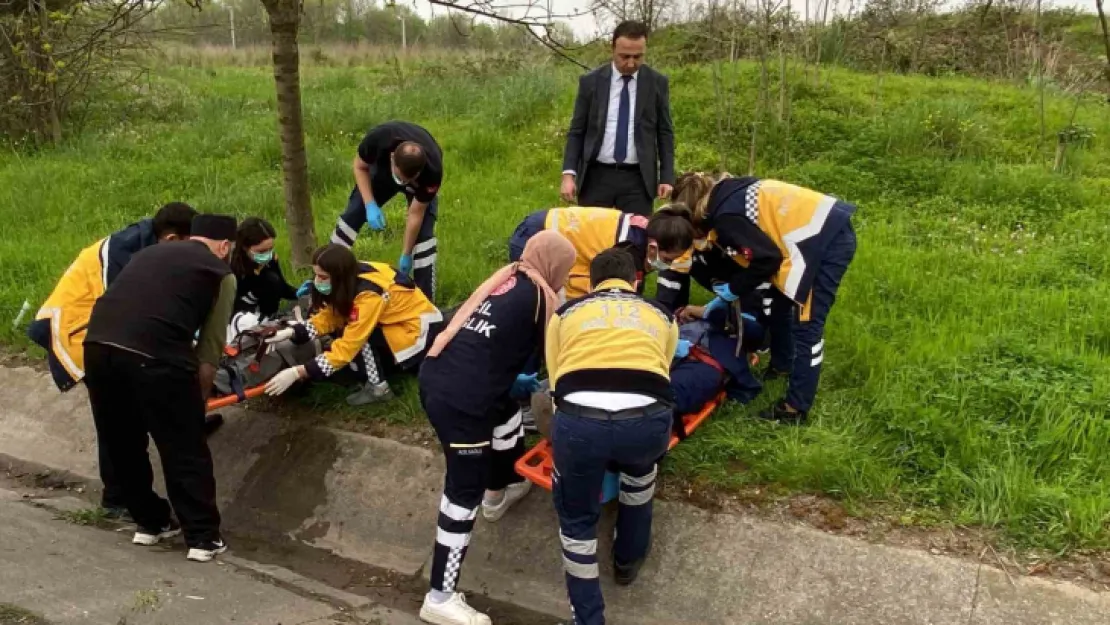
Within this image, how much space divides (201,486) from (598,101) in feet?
11.2

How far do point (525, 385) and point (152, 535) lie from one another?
2.06 meters

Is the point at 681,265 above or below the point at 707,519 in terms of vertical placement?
above

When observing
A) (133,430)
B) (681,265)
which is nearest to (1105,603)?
(681,265)

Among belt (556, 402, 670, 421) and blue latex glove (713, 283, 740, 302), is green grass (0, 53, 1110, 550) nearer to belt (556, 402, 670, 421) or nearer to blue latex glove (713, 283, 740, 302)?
blue latex glove (713, 283, 740, 302)

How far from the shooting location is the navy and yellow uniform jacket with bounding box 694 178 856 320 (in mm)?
4246

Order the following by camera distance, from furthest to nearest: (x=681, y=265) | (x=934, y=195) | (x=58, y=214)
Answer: (x=58, y=214) → (x=934, y=195) → (x=681, y=265)

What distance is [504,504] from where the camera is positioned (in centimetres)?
423

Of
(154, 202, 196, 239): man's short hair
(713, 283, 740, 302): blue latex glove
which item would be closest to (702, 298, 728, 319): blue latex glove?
(713, 283, 740, 302): blue latex glove

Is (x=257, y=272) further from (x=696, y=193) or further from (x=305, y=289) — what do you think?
(x=696, y=193)

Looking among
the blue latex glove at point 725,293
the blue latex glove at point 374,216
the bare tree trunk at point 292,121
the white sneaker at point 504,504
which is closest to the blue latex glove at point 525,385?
the white sneaker at point 504,504

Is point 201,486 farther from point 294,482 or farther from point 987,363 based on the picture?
point 987,363

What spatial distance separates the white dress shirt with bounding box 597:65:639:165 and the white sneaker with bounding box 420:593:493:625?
3.20 meters

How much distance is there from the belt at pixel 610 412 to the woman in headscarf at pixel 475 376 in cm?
46

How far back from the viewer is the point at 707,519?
3.94m
